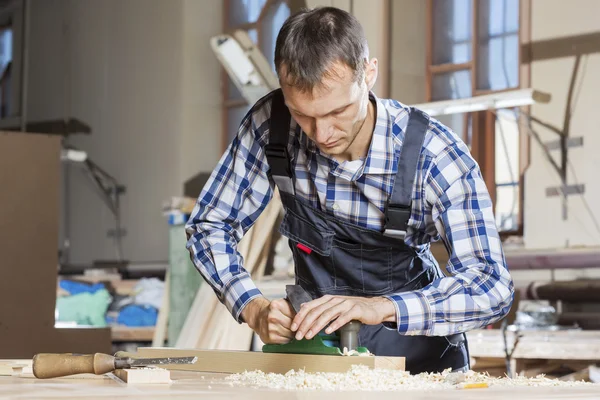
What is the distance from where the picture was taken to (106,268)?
677 centimetres

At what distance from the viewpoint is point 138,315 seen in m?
5.79

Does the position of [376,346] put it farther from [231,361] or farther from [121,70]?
[121,70]

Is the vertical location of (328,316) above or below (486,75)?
below

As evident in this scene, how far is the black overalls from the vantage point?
6.12 feet

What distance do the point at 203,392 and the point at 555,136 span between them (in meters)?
3.23

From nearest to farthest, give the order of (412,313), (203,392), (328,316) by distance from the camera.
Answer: (203,392) → (328,316) → (412,313)

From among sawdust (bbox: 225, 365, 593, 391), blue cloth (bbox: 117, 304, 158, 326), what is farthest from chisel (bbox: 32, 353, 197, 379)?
blue cloth (bbox: 117, 304, 158, 326)

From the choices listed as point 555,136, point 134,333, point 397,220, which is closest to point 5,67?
point 134,333

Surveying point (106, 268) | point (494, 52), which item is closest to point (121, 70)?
point (106, 268)

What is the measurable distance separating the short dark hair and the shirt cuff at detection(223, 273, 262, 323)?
487 mm

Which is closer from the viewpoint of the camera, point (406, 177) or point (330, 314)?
point (330, 314)

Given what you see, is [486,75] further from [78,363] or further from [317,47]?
[78,363]

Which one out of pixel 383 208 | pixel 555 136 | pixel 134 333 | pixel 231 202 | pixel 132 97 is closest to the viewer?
pixel 383 208

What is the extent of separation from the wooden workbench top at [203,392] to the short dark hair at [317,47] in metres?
0.65
